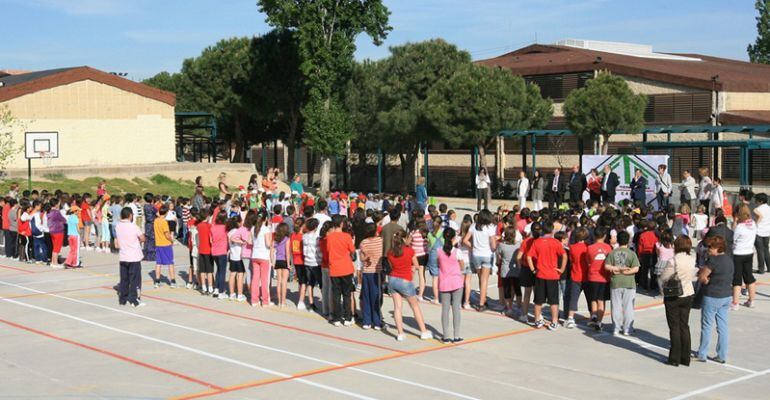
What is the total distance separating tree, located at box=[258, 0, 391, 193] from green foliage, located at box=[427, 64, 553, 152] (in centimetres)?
699

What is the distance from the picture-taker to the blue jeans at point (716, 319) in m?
12.1

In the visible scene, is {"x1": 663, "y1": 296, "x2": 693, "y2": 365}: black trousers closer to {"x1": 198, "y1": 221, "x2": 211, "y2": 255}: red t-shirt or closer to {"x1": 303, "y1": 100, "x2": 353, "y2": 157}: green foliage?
{"x1": 198, "y1": 221, "x2": 211, "y2": 255}: red t-shirt

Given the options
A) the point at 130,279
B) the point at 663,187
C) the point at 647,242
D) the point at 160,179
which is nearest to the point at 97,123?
the point at 160,179

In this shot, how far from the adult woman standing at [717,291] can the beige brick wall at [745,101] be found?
3723 centimetres

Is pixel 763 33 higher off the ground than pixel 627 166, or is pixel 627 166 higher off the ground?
pixel 763 33

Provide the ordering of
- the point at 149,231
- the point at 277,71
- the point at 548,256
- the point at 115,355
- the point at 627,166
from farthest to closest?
the point at 277,71 < the point at 627,166 < the point at 149,231 < the point at 548,256 < the point at 115,355

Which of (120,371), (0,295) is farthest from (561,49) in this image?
(120,371)

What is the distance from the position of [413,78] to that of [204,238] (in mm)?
29975

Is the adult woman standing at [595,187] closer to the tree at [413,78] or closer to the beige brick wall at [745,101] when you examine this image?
the tree at [413,78]

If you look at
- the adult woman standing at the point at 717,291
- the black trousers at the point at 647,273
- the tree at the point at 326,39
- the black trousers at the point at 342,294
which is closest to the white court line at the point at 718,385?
the adult woman standing at the point at 717,291

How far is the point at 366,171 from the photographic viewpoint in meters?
55.6

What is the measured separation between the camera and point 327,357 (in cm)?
1254

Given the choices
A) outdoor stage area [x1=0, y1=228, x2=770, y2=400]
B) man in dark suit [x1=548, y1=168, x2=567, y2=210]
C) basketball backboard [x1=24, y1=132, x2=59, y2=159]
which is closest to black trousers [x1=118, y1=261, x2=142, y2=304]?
outdoor stage area [x1=0, y1=228, x2=770, y2=400]

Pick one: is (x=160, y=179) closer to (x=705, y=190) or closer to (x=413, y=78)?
(x=413, y=78)
